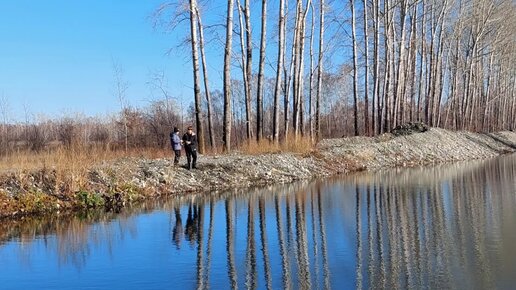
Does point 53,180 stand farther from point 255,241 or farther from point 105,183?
point 255,241

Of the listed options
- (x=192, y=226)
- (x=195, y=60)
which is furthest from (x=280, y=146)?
(x=192, y=226)

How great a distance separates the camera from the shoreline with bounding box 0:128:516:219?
51.6 ft

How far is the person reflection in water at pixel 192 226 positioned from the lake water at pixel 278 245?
5cm

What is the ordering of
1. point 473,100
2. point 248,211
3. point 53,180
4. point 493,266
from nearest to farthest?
1. point 493,266
2. point 248,211
3. point 53,180
4. point 473,100

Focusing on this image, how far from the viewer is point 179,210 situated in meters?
14.8

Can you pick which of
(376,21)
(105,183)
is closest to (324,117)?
(376,21)

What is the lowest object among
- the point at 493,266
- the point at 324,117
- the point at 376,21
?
the point at 493,266

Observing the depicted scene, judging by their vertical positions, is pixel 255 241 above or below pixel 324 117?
below

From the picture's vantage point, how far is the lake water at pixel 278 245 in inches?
294

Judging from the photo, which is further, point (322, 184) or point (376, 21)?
point (376, 21)

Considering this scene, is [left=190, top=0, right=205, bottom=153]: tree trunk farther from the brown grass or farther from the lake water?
the lake water

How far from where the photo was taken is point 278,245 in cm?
955

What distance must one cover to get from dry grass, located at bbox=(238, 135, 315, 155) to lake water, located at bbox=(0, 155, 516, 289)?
9953mm

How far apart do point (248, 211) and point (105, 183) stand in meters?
5.64
